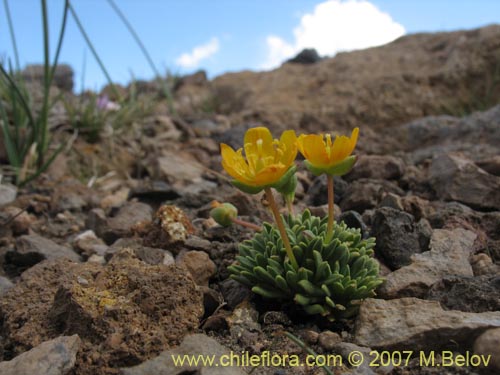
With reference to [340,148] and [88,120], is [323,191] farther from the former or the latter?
[88,120]

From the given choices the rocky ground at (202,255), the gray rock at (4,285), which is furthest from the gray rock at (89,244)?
the gray rock at (4,285)

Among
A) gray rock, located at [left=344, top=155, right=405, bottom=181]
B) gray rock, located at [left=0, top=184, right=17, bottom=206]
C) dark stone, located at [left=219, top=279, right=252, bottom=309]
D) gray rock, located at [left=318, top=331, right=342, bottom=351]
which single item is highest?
gray rock, located at [left=344, top=155, right=405, bottom=181]

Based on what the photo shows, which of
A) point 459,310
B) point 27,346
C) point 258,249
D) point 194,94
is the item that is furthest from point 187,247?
point 194,94

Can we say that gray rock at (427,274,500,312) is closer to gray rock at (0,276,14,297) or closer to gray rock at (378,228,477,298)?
gray rock at (378,228,477,298)

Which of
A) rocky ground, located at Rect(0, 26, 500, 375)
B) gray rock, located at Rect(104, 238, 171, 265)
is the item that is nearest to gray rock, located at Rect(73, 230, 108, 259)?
rocky ground, located at Rect(0, 26, 500, 375)

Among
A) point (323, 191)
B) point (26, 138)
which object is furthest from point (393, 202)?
point (26, 138)

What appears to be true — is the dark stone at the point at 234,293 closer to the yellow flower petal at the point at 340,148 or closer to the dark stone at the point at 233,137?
the yellow flower petal at the point at 340,148
